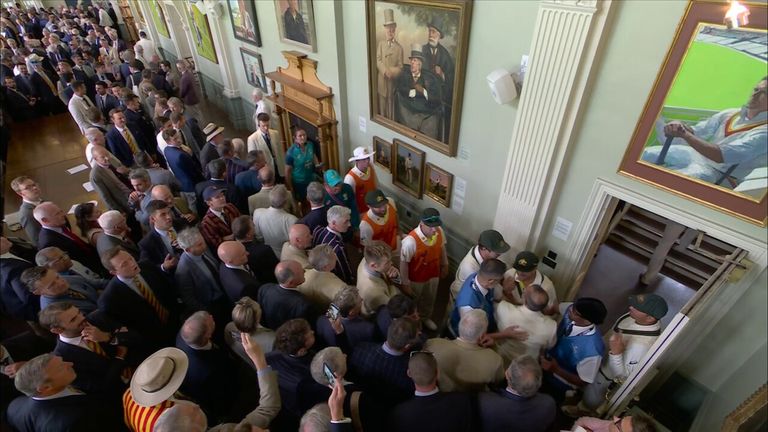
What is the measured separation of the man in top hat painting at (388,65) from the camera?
4109mm

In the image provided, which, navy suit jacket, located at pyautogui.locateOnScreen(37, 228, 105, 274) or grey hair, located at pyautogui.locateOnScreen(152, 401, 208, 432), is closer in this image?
grey hair, located at pyautogui.locateOnScreen(152, 401, 208, 432)

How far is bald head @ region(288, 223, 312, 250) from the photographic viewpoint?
3211 mm

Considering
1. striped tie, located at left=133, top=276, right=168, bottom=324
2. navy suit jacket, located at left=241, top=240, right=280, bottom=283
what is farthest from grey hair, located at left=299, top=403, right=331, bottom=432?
striped tie, located at left=133, top=276, right=168, bottom=324

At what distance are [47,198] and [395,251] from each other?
6.61 m

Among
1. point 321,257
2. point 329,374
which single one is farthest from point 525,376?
point 321,257

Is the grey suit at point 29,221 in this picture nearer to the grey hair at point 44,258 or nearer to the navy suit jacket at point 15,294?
the navy suit jacket at point 15,294

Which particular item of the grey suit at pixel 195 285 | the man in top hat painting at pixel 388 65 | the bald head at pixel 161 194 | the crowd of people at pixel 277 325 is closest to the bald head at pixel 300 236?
the crowd of people at pixel 277 325

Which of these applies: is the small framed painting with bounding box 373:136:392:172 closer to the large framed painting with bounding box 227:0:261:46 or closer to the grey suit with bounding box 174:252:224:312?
the grey suit with bounding box 174:252:224:312

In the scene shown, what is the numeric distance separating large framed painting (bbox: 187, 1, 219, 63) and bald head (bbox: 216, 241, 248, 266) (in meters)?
7.13

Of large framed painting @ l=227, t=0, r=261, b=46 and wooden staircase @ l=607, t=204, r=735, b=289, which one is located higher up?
large framed painting @ l=227, t=0, r=261, b=46

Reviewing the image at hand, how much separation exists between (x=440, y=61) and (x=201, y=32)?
24.4ft

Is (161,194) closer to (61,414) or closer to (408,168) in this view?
(61,414)

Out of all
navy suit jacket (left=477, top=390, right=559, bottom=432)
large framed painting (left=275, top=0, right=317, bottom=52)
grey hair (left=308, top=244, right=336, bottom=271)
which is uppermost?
large framed painting (left=275, top=0, right=317, bottom=52)

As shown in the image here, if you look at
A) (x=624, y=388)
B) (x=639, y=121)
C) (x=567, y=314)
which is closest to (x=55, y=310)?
(x=567, y=314)
